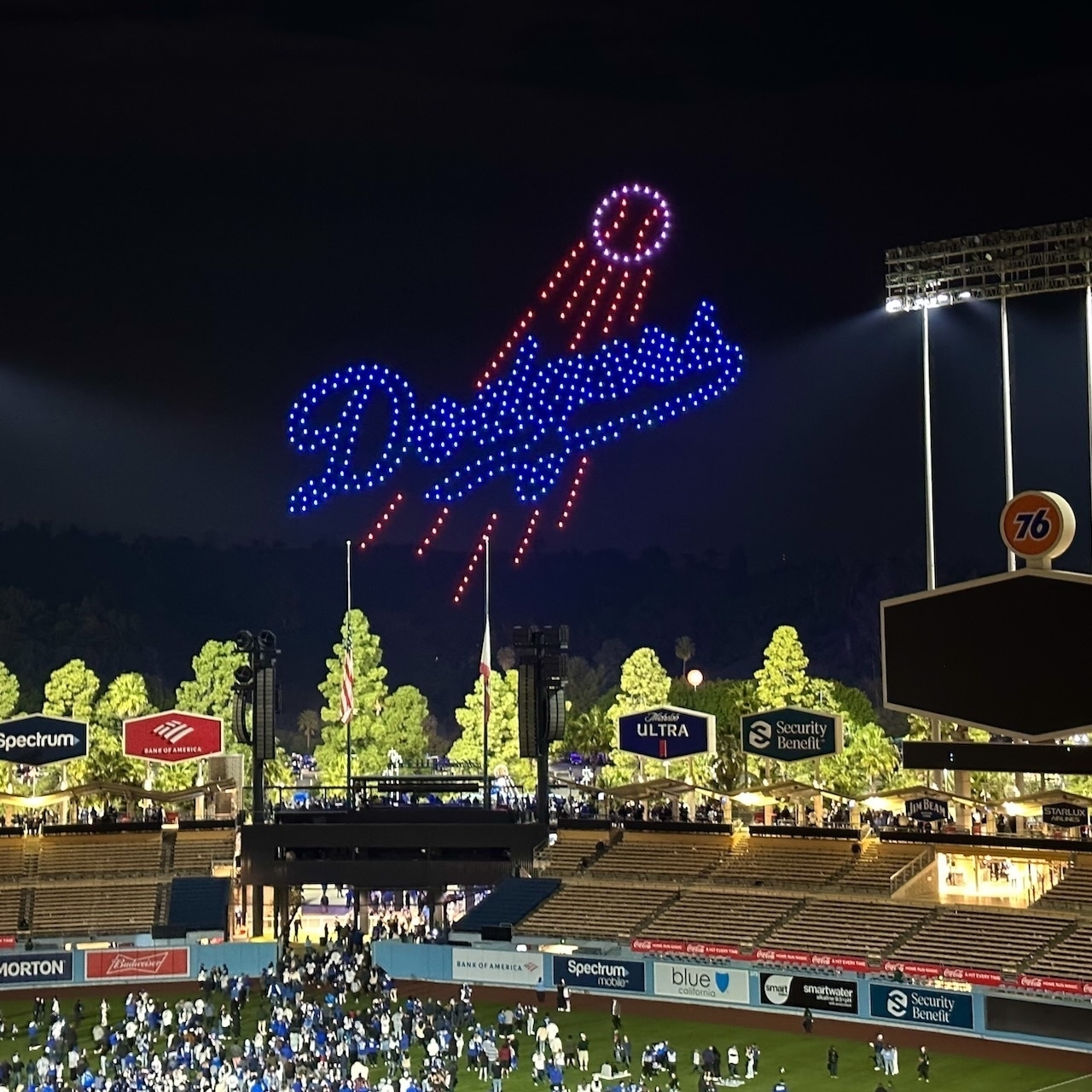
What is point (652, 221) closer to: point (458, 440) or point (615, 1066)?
point (458, 440)

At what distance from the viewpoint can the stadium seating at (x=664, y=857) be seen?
59.2m

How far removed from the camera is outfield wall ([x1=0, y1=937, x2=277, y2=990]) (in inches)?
2174

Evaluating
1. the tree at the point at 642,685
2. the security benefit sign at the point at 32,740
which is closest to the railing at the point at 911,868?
the tree at the point at 642,685

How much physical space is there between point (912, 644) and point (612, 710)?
61.6m

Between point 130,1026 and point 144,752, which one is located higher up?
point 144,752

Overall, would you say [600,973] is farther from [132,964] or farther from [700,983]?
[132,964]

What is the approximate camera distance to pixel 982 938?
4938cm

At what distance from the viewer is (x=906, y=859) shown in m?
55.5

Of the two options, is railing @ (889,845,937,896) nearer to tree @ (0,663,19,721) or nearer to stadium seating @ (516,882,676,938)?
stadium seating @ (516,882,676,938)

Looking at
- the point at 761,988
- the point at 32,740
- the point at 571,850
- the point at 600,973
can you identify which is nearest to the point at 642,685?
the point at 571,850

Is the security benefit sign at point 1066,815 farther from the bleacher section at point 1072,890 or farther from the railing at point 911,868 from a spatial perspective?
the railing at point 911,868

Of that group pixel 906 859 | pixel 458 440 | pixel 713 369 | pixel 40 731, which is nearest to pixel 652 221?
pixel 713 369

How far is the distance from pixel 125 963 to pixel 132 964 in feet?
0.74

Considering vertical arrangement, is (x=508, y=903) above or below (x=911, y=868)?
below
